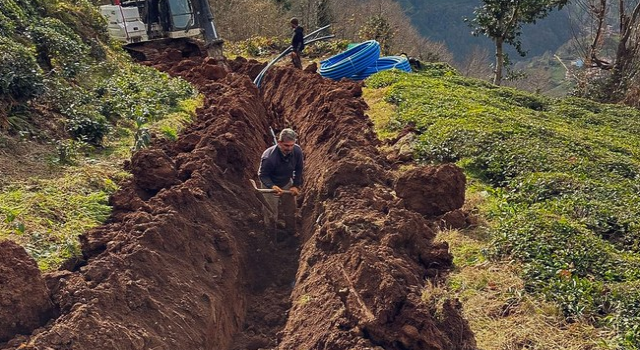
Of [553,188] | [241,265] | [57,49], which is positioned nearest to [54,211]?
[241,265]

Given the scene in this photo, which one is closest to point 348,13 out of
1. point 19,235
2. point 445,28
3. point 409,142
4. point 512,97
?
point 512,97

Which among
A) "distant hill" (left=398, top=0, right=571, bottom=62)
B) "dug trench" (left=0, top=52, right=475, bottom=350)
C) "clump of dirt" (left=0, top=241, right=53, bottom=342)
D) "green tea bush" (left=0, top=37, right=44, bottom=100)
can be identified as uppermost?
"green tea bush" (left=0, top=37, right=44, bottom=100)

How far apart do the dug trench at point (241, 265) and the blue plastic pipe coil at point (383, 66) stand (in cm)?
909

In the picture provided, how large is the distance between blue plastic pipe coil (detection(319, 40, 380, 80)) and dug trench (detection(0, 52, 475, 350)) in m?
8.66

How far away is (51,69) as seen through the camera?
35.6 feet

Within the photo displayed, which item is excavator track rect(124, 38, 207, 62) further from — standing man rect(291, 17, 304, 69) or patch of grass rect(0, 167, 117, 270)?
patch of grass rect(0, 167, 117, 270)

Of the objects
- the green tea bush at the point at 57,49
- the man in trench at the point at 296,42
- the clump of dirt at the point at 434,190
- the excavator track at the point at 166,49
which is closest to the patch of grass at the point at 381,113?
the clump of dirt at the point at 434,190

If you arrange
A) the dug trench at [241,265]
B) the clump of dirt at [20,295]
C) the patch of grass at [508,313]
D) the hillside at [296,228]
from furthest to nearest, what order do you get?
the patch of grass at [508,313] < the hillside at [296,228] < the dug trench at [241,265] < the clump of dirt at [20,295]

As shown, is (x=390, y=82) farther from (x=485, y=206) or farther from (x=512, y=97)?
(x=485, y=206)

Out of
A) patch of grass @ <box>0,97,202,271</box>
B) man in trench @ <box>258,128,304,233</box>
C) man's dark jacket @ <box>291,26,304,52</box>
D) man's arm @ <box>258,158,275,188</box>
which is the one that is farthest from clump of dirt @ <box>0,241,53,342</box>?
man's dark jacket @ <box>291,26,304,52</box>

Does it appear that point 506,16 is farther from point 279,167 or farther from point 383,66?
point 279,167

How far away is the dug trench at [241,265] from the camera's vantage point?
4636mm

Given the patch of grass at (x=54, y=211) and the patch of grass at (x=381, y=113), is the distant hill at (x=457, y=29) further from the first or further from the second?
the patch of grass at (x=54, y=211)

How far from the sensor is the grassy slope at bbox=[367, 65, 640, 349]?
19.6 ft
